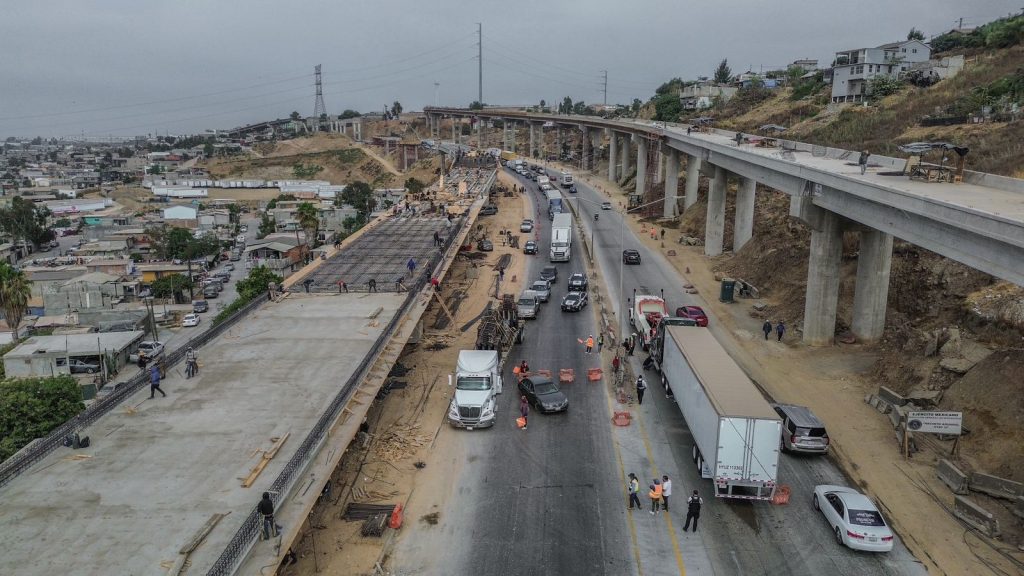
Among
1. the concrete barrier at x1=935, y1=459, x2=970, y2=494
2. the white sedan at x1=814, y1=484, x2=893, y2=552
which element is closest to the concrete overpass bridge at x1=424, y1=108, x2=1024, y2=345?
the concrete barrier at x1=935, y1=459, x2=970, y2=494

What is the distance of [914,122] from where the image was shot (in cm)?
6594

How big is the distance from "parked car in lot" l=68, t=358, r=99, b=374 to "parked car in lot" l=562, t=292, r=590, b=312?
36019mm

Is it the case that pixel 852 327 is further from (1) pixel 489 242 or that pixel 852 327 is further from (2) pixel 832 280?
(1) pixel 489 242

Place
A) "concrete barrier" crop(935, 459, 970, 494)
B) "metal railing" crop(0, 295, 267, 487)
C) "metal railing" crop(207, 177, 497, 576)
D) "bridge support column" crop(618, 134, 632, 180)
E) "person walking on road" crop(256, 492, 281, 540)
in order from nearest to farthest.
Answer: "metal railing" crop(207, 177, 497, 576) < "person walking on road" crop(256, 492, 281, 540) < "metal railing" crop(0, 295, 267, 487) < "concrete barrier" crop(935, 459, 970, 494) < "bridge support column" crop(618, 134, 632, 180)

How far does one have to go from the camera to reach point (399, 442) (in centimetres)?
2569

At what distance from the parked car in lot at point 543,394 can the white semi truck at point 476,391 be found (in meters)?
1.27

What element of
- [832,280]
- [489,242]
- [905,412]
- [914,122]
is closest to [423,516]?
[905,412]

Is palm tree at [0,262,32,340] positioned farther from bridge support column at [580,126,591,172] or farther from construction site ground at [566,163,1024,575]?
bridge support column at [580,126,591,172]

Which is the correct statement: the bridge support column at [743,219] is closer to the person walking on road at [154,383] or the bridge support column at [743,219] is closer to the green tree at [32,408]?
the person walking on road at [154,383]

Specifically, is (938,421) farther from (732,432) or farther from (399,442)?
(399,442)

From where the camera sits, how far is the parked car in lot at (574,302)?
43062mm

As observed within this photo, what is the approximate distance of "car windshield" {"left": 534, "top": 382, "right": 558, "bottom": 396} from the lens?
94.6 feet

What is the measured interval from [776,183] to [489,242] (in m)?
27.7

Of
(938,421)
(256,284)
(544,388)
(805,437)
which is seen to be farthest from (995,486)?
(256,284)
